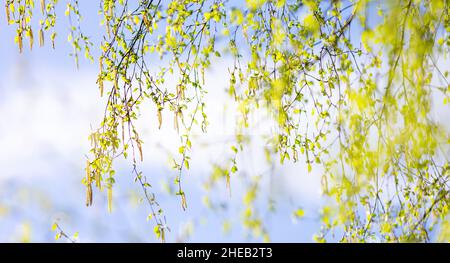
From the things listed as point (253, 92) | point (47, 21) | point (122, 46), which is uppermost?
point (47, 21)

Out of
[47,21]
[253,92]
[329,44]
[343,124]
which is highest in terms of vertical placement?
[47,21]

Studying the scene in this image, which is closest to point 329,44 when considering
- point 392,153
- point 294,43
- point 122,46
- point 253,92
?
point 294,43

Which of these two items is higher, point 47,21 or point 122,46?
point 47,21

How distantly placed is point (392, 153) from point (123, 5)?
6.90 ft

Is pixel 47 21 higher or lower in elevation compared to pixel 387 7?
higher

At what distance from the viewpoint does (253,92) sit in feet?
13.3

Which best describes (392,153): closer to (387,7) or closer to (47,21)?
(387,7)
